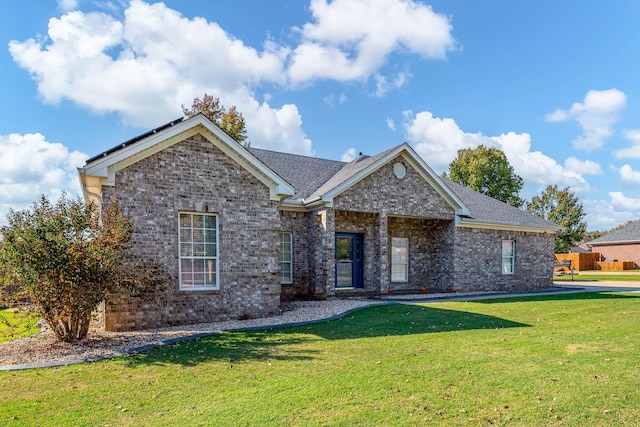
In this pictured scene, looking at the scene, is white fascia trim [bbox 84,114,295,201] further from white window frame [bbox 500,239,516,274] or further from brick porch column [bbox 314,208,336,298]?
white window frame [bbox 500,239,516,274]

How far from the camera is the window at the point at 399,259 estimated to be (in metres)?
19.2

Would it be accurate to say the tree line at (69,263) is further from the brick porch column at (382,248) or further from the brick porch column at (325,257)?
the brick porch column at (382,248)

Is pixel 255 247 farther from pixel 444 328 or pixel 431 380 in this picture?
pixel 431 380

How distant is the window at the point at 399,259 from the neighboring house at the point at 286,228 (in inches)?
2.4

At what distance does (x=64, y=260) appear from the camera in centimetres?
836

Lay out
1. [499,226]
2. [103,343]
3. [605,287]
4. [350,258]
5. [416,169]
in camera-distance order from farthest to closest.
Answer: [605,287] < [499,226] < [350,258] < [416,169] < [103,343]

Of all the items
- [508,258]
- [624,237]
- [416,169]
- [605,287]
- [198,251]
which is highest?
[416,169]

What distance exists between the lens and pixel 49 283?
27.2 ft

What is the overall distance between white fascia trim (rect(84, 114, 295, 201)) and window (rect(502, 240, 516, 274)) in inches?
549

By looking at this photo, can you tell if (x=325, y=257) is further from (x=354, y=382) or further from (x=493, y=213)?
(x=493, y=213)

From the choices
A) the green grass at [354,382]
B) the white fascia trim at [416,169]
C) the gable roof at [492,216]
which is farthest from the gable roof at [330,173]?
the green grass at [354,382]

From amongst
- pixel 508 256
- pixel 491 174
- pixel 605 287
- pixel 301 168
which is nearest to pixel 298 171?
pixel 301 168

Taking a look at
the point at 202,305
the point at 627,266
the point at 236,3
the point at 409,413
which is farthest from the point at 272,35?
the point at 627,266

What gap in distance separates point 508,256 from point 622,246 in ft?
115
